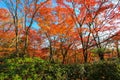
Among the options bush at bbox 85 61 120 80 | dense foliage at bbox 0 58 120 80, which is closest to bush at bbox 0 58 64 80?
dense foliage at bbox 0 58 120 80

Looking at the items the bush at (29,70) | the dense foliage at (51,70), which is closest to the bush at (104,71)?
the dense foliage at (51,70)

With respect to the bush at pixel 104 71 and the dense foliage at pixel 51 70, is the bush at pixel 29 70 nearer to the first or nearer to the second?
the dense foliage at pixel 51 70

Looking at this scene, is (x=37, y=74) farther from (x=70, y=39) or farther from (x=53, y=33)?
(x=70, y=39)

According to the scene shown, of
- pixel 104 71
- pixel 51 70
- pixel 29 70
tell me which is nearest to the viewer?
pixel 29 70

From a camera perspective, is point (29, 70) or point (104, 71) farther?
point (104, 71)

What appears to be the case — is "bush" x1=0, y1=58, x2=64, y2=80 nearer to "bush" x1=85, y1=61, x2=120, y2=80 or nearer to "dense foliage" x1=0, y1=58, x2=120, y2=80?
"dense foliage" x1=0, y1=58, x2=120, y2=80

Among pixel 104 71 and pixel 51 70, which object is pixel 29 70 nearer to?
pixel 51 70

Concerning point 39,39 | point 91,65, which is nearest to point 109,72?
point 91,65

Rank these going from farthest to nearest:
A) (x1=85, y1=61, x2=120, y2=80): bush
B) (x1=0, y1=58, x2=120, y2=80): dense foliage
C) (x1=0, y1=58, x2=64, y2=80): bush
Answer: (x1=85, y1=61, x2=120, y2=80): bush, (x1=0, y1=58, x2=120, y2=80): dense foliage, (x1=0, y1=58, x2=64, y2=80): bush

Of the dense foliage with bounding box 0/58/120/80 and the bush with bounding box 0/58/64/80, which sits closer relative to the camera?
the bush with bounding box 0/58/64/80

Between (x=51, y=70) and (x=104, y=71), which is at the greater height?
(x=51, y=70)

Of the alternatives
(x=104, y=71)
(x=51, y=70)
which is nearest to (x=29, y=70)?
(x=51, y=70)

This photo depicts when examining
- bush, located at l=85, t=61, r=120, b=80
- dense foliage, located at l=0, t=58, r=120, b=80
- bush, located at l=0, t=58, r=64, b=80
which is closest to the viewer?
bush, located at l=0, t=58, r=64, b=80

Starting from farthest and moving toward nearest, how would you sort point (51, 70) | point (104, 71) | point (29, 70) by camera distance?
point (104, 71) → point (51, 70) → point (29, 70)
